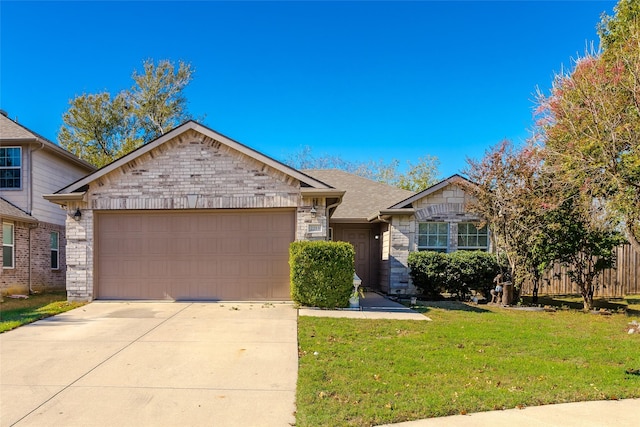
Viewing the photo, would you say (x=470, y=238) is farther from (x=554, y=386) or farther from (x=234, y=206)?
(x=554, y=386)

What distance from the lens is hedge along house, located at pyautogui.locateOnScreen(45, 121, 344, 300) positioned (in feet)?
33.9

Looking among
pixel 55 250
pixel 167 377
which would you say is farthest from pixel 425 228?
pixel 55 250

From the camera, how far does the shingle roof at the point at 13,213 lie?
38.3 feet

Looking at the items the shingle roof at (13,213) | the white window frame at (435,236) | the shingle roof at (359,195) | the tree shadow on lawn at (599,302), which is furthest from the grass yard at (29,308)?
the tree shadow on lawn at (599,302)

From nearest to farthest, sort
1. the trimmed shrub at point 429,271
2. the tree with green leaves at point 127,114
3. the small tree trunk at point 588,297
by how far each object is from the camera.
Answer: the small tree trunk at point 588,297
the trimmed shrub at point 429,271
the tree with green leaves at point 127,114

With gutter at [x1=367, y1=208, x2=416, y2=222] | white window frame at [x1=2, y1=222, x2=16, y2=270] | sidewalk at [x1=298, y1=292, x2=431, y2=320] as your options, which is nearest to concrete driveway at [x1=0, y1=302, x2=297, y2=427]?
sidewalk at [x1=298, y1=292, x2=431, y2=320]

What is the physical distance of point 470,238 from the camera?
12.7 meters

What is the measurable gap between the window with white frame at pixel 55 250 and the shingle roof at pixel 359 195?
33.4 feet

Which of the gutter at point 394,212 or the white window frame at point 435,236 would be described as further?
the white window frame at point 435,236

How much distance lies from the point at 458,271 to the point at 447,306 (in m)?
1.44

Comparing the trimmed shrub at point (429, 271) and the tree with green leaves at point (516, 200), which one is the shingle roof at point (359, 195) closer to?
the trimmed shrub at point (429, 271)

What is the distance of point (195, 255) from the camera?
10.6m

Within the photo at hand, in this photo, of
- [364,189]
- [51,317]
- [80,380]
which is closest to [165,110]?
[364,189]

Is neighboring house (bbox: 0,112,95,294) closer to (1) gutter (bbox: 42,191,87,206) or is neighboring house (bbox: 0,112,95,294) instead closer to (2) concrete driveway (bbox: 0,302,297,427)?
(1) gutter (bbox: 42,191,87,206)
